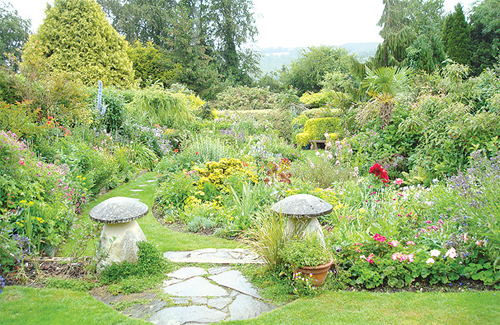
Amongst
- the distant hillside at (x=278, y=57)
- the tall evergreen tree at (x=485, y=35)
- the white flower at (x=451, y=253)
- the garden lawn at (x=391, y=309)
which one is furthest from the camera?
the distant hillside at (x=278, y=57)

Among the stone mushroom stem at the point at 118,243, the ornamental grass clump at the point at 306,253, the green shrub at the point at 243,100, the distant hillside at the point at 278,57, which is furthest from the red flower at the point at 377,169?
the distant hillside at the point at 278,57

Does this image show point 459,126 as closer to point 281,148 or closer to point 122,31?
point 281,148

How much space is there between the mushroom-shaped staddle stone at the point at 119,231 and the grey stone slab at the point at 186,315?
85 cm

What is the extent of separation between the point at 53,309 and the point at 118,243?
75 cm

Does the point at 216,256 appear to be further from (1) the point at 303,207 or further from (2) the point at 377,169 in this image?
(2) the point at 377,169

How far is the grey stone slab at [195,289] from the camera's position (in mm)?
2930

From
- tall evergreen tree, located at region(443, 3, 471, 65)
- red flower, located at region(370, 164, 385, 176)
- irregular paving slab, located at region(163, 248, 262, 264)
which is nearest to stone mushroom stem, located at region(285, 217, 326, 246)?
irregular paving slab, located at region(163, 248, 262, 264)

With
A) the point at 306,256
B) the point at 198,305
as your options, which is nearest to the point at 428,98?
the point at 306,256

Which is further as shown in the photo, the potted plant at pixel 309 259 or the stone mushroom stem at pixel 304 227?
the stone mushroom stem at pixel 304 227

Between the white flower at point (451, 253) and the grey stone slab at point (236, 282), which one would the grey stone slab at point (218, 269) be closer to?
the grey stone slab at point (236, 282)

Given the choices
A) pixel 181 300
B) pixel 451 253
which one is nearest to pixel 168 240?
pixel 181 300

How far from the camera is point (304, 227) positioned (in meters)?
3.31

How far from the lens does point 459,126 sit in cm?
561

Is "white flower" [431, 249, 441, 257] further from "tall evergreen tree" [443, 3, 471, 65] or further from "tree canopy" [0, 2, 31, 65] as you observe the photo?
"tree canopy" [0, 2, 31, 65]
